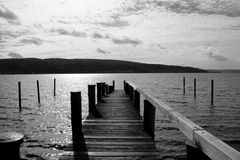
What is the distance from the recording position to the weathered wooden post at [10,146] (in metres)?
2.44

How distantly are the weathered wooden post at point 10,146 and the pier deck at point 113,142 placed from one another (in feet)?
7.02

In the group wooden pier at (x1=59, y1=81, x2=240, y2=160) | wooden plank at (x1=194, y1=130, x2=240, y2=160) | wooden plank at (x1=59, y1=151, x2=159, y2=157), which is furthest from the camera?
wooden plank at (x1=59, y1=151, x2=159, y2=157)

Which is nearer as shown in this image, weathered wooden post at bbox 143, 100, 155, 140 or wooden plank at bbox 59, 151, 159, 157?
wooden plank at bbox 59, 151, 159, 157

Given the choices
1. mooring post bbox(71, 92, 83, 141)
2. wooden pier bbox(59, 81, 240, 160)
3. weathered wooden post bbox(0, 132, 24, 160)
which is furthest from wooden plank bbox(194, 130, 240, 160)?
mooring post bbox(71, 92, 83, 141)

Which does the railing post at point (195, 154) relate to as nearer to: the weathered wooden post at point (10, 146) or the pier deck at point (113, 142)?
the weathered wooden post at point (10, 146)

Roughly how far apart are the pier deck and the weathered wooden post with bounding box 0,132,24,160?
2139 millimetres

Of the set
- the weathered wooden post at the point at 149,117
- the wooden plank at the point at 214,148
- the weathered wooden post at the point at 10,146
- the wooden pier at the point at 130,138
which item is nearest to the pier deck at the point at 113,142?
the wooden pier at the point at 130,138

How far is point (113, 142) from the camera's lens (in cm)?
557

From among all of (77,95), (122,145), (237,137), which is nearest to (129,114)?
(77,95)

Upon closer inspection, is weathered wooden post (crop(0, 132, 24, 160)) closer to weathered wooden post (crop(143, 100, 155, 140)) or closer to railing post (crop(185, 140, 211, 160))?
railing post (crop(185, 140, 211, 160))

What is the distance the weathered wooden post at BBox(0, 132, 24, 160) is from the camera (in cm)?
244

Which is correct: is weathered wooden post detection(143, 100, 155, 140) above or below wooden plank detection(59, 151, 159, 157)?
above

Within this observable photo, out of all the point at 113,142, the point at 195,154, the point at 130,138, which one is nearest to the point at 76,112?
the point at 113,142

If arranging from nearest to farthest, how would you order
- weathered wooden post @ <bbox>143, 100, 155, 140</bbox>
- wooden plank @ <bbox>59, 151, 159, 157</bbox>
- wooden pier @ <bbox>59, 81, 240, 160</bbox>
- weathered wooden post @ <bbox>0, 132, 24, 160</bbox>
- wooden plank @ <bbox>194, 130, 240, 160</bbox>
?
wooden plank @ <bbox>194, 130, 240, 160</bbox> < wooden pier @ <bbox>59, 81, 240, 160</bbox> < weathered wooden post @ <bbox>0, 132, 24, 160</bbox> < wooden plank @ <bbox>59, 151, 159, 157</bbox> < weathered wooden post @ <bbox>143, 100, 155, 140</bbox>
